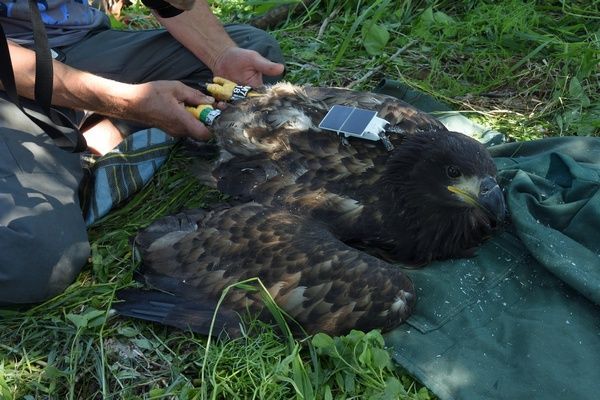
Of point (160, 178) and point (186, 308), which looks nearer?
point (186, 308)

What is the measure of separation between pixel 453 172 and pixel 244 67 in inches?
59.3

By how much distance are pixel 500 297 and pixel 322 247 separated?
85cm

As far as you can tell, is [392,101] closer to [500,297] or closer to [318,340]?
[500,297]

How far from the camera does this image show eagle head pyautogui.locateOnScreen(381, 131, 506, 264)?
3432 millimetres

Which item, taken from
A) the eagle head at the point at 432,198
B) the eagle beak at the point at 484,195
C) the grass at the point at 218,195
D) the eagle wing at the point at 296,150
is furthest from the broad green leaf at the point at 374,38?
the eagle beak at the point at 484,195

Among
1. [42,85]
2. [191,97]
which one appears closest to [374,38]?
[191,97]

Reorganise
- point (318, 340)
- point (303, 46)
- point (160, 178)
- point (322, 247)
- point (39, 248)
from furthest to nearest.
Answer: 1. point (303, 46)
2. point (160, 178)
3. point (39, 248)
4. point (322, 247)
5. point (318, 340)

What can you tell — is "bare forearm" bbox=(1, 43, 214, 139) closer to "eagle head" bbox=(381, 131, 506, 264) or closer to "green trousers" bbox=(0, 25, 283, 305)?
"green trousers" bbox=(0, 25, 283, 305)

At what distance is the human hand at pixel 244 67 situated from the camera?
4258mm

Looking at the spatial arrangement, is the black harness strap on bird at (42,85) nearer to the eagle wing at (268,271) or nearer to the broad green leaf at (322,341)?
the eagle wing at (268,271)

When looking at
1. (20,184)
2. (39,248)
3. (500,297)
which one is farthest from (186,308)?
(500,297)

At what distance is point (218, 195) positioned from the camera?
4.04 metres

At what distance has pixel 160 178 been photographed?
4.27 metres

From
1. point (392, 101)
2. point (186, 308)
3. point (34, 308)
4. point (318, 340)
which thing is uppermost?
point (392, 101)
